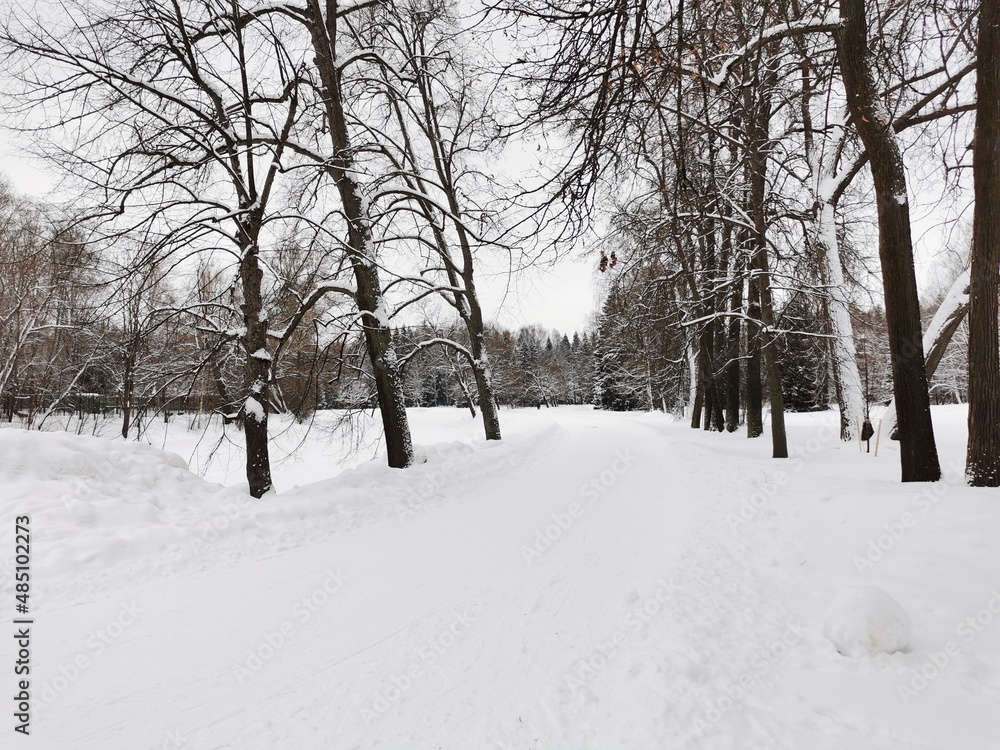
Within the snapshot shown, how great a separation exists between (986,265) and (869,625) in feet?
15.7

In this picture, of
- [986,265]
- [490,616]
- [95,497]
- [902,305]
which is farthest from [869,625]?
[95,497]

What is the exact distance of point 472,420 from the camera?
28469 millimetres

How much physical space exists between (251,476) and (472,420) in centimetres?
2196

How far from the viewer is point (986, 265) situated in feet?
15.7

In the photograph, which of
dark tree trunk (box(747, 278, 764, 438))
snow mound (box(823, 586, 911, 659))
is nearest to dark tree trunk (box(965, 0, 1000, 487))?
snow mound (box(823, 586, 911, 659))

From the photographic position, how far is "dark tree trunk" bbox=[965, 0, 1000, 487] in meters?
4.63

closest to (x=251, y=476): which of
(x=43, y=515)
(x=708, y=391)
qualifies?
(x=43, y=515)

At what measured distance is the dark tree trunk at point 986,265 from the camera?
4.63m

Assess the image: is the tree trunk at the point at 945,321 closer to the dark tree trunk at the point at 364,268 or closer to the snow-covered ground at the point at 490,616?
the snow-covered ground at the point at 490,616

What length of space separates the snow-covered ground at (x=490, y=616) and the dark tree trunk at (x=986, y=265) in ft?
2.37

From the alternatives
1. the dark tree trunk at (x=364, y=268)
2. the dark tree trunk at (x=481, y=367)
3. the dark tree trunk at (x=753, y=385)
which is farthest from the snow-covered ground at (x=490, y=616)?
the dark tree trunk at (x=753, y=385)

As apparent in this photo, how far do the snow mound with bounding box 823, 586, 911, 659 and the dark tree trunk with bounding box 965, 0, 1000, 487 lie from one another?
3.34 m

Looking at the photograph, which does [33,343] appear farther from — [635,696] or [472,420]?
[635,696]

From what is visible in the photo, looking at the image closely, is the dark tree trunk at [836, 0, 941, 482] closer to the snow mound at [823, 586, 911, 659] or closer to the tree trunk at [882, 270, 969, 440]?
the snow mound at [823, 586, 911, 659]
